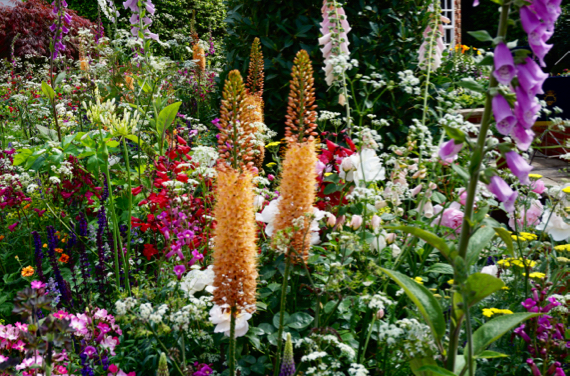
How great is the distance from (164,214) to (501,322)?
66.4 inches


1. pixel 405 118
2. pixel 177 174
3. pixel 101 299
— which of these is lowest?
pixel 101 299

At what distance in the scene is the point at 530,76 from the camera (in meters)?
1.18

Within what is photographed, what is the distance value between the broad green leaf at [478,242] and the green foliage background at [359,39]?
2.42 m

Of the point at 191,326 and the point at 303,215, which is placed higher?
the point at 303,215

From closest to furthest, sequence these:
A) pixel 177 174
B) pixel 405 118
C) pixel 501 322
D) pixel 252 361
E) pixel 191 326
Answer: pixel 501 322, pixel 252 361, pixel 191 326, pixel 177 174, pixel 405 118

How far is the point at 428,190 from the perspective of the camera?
236 cm

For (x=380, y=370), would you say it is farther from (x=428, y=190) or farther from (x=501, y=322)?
(x=428, y=190)

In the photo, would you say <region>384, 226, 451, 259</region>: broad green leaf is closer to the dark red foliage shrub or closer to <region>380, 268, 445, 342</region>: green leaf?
<region>380, 268, 445, 342</region>: green leaf

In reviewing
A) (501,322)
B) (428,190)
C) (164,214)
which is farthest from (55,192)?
(501,322)

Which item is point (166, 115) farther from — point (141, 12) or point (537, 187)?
point (537, 187)

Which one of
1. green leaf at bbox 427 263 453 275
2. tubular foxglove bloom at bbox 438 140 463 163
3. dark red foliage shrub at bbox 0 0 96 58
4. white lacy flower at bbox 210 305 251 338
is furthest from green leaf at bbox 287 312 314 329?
dark red foliage shrub at bbox 0 0 96 58

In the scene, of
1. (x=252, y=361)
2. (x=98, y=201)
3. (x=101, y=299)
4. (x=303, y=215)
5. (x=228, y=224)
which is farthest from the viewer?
(x=98, y=201)

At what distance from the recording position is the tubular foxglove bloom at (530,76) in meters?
1.17

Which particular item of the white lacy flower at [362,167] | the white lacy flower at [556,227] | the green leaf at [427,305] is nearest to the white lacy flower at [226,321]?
the green leaf at [427,305]
